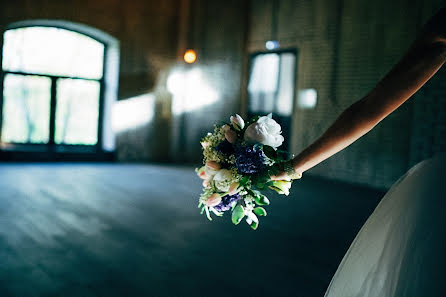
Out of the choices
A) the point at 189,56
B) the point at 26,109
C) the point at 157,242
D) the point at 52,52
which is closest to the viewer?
the point at 157,242

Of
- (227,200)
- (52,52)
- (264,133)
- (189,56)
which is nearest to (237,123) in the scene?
(264,133)

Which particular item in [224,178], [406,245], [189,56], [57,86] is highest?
[189,56]

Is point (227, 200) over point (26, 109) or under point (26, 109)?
under

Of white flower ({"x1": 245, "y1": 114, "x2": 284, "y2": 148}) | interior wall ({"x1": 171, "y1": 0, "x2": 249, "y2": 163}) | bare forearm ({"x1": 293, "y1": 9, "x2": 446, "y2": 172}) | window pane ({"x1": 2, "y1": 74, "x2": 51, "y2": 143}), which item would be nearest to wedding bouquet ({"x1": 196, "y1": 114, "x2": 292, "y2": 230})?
white flower ({"x1": 245, "y1": 114, "x2": 284, "y2": 148})

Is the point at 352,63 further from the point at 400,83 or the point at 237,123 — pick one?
the point at 400,83

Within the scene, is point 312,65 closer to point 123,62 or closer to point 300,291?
point 123,62

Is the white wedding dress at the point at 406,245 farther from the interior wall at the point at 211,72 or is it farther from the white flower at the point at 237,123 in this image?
the interior wall at the point at 211,72

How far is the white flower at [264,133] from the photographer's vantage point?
171 centimetres

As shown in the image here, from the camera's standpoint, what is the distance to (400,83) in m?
1.36

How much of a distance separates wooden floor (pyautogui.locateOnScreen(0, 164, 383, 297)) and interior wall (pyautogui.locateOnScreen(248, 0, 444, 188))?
3.10 ft

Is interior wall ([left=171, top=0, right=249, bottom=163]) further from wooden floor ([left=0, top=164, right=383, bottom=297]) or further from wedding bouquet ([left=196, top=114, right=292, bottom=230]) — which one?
wedding bouquet ([left=196, top=114, right=292, bottom=230])

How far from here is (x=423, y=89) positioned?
24.5 ft

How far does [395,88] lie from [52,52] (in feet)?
33.9

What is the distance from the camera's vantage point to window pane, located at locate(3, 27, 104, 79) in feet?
33.1
